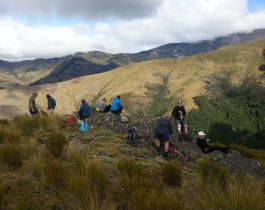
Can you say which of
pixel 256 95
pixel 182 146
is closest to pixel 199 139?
pixel 182 146

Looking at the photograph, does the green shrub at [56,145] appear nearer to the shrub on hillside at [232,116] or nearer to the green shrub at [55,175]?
the green shrub at [55,175]

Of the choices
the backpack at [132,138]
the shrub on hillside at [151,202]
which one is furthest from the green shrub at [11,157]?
the backpack at [132,138]

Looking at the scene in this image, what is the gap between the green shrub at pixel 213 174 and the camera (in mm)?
7633

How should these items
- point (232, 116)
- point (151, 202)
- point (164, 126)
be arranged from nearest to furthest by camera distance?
1. point (151, 202)
2. point (164, 126)
3. point (232, 116)

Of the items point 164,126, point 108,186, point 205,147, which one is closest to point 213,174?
point 108,186

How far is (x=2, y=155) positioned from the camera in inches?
354

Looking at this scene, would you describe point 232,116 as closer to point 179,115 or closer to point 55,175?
point 179,115

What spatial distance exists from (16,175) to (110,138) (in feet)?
26.2

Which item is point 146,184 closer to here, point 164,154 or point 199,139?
point 164,154

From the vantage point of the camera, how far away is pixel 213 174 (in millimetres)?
8250

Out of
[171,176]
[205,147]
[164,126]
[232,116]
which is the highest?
[164,126]

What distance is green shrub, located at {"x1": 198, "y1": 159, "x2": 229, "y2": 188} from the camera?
7.63m

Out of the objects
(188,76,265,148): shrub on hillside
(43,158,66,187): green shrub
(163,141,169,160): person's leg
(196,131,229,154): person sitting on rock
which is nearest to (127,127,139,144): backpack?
(163,141,169,160): person's leg

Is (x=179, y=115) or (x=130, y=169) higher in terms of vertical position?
(x=130, y=169)
